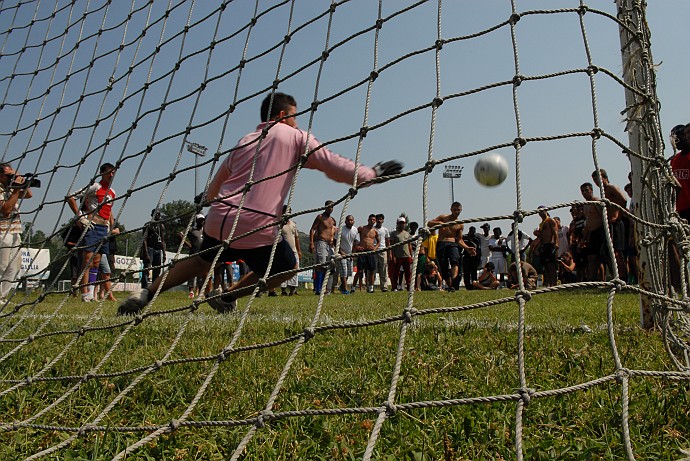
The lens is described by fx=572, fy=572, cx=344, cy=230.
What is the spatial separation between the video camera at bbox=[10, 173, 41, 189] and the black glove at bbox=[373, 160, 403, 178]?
255cm

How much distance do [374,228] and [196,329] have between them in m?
8.31

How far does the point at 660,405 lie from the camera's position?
145 cm

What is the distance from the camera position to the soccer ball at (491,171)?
6.25 meters

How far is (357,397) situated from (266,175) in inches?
66.2

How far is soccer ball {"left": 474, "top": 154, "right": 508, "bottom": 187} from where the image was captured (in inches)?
246

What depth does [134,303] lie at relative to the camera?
3469mm

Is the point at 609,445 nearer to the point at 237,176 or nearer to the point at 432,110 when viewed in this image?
the point at 432,110

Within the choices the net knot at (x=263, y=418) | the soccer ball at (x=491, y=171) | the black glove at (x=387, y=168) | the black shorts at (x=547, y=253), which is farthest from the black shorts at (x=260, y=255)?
the black shorts at (x=547, y=253)

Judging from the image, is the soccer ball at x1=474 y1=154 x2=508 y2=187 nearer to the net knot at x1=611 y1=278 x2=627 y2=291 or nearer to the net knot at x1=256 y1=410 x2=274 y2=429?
the net knot at x1=611 y1=278 x2=627 y2=291

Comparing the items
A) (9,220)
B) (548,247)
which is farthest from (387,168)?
(548,247)

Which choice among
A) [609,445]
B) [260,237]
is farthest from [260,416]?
[260,237]

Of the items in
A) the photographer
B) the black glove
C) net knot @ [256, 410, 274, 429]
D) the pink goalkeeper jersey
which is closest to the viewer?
net knot @ [256, 410, 274, 429]

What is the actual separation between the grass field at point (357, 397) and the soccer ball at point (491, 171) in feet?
12.3

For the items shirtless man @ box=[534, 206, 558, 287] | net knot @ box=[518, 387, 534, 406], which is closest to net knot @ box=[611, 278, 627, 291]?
net knot @ box=[518, 387, 534, 406]
